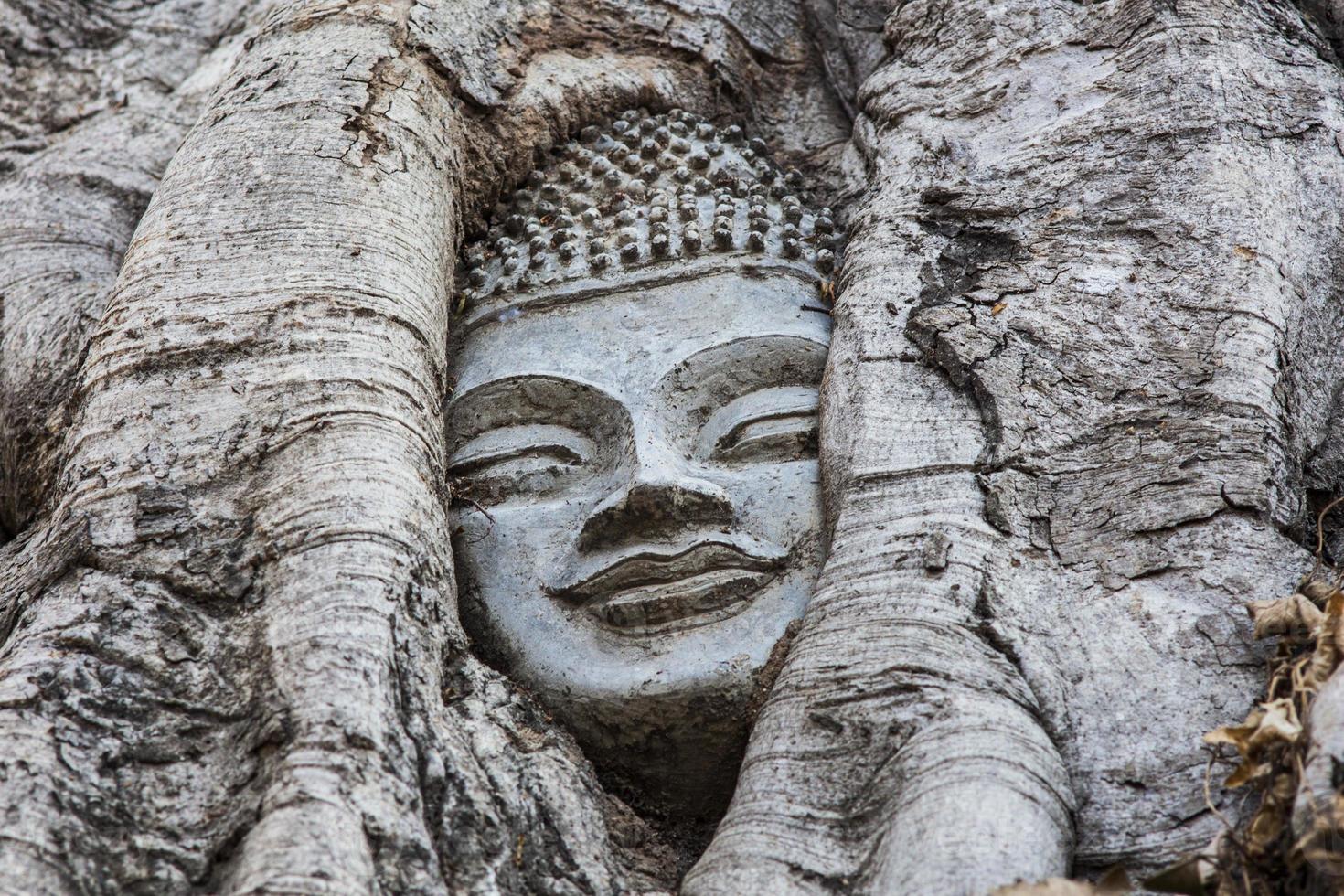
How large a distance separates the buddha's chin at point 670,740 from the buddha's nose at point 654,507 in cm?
35

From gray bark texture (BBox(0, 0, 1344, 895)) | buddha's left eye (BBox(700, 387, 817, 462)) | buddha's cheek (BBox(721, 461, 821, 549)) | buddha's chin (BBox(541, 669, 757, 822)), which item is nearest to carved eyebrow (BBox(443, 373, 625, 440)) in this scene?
gray bark texture (BBox(0, 0, 1344, 895))

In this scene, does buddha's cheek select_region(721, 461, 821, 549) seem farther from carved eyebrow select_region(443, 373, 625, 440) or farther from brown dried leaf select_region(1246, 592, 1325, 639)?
brown dried leaf select_region(1246, 592, 1325, 639)

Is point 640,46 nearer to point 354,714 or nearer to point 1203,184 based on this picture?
point 1203,184

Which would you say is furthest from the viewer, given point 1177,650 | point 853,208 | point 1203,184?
point 853,208

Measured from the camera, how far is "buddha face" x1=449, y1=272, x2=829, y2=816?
2.57m

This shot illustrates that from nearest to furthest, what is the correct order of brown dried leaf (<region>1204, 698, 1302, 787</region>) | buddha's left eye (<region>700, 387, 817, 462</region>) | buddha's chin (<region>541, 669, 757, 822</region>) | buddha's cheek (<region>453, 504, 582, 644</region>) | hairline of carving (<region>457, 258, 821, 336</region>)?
brown dried leaf (<region>1204, 698, 1302, 787</region>) < buddha's chin (<region>541, 669, 757, 822</region>) < buddha's cheek (<region>453, 504, 582, 644</region>) < buddha's left eye (<region>700, 387, 817, 462</region>) < hairline of carving (<region>457, 258, 821, 336</region>)

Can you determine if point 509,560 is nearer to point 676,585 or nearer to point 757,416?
point 676,585

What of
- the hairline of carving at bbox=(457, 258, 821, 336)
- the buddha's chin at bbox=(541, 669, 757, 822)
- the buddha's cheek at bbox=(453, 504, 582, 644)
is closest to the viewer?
the buddha's chin at bbox=(541, 669, 757, 822)

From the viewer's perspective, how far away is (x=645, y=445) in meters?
2.81

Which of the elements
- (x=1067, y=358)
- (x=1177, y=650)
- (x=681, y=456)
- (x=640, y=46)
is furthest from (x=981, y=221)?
(x=640, y=46)

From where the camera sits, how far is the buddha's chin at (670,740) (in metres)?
2.51

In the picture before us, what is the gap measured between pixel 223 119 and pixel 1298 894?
2780mm

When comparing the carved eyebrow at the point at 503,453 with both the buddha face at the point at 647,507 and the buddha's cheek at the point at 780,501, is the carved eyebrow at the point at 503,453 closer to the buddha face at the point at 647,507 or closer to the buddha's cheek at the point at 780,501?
the buddha face at the point at 647,507

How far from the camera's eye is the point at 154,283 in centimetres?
272
